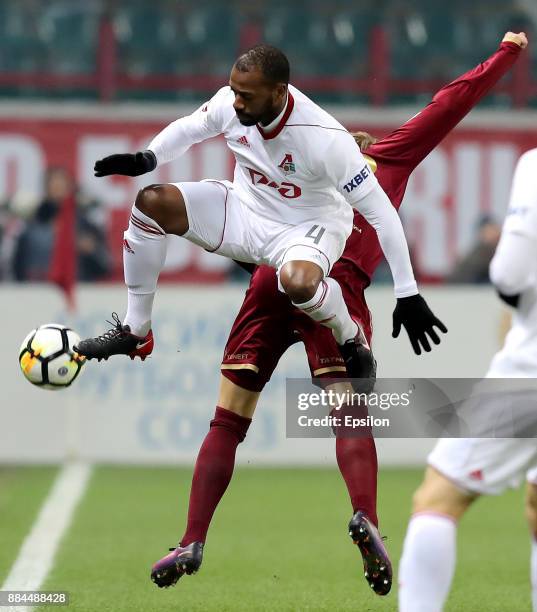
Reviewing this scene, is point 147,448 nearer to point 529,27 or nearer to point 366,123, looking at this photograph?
point 366,123

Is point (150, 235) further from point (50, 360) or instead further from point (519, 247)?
point (519, 247)

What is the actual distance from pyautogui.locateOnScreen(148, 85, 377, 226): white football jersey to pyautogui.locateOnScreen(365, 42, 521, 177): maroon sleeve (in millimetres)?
736

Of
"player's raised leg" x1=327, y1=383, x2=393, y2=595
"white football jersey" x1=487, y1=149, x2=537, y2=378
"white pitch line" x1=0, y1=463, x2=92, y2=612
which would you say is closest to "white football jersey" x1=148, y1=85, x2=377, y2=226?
"player's raised leg" x1=327, y1=383, x2=393, y2=595

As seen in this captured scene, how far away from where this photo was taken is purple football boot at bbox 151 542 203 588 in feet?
18.6

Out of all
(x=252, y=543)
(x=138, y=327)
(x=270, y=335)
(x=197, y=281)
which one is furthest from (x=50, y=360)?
(x=197, y=281)

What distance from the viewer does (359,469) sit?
5.90 m

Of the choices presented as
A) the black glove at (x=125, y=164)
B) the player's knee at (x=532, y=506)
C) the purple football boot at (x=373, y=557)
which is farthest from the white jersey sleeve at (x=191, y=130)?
the player's knee at (x=532, y=506)

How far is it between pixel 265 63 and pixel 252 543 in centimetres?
365

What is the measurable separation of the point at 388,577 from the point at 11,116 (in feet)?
33.6

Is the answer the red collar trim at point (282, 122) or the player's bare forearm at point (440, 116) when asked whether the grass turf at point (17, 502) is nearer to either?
the red collar trim at point (282, 122)

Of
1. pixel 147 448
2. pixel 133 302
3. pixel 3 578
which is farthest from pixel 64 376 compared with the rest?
pixel 147 448

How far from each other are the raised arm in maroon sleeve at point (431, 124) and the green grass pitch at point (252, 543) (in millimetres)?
1959

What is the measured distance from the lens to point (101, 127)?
14820 millimetres

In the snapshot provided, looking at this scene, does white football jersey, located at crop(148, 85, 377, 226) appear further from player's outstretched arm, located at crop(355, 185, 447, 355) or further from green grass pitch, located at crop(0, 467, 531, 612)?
green grass pitch, located at crop(0, 467, 531, 612)
